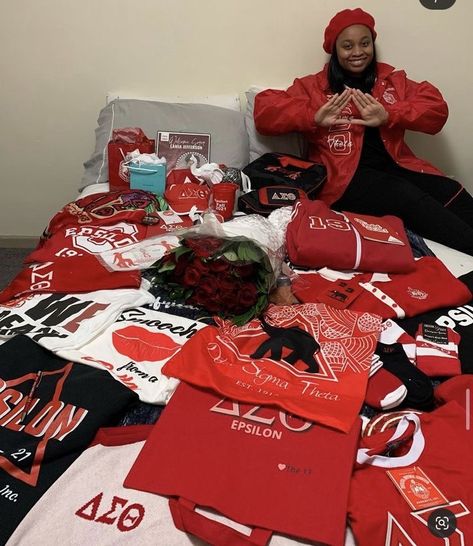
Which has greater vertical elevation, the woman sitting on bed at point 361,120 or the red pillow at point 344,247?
the woman sitting on bed at point 361,120

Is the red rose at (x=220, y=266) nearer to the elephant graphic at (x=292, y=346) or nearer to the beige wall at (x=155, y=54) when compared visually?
the elephant graphic at (x=292, y=346)

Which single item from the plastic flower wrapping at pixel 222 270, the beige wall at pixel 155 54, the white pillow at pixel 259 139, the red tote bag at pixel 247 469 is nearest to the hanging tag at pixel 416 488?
the red tote bag at pixel 247 469

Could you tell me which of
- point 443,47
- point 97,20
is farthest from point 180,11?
point 443,47

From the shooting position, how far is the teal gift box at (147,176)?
188 centimetres

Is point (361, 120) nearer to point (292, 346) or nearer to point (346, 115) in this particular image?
point (346, 115)

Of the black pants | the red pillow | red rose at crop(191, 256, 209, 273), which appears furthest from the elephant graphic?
the black pants

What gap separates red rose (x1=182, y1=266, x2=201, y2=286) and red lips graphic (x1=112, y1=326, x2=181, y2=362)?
0.62ft

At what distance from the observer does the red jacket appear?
200 cm

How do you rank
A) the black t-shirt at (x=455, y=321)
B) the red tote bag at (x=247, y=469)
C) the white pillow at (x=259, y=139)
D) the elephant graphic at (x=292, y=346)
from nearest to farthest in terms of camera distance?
the red tote bag at (x=247, y=469), the elephant graphic at (x=292, y=346), the black t-shirt at (x=455, y=321), the white pillow at (x=259, y=139)

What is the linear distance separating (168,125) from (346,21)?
2.85 ft

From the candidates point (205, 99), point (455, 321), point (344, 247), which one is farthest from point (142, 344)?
point (205, 99)

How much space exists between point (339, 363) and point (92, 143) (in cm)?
178

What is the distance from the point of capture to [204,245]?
1242mm

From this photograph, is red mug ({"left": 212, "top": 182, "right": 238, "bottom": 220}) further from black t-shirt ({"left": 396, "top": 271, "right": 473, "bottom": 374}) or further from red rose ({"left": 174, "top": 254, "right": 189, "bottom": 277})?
black t-shirt ({"left": 396, "top": 271, "right": 473, "bottom": 374})
